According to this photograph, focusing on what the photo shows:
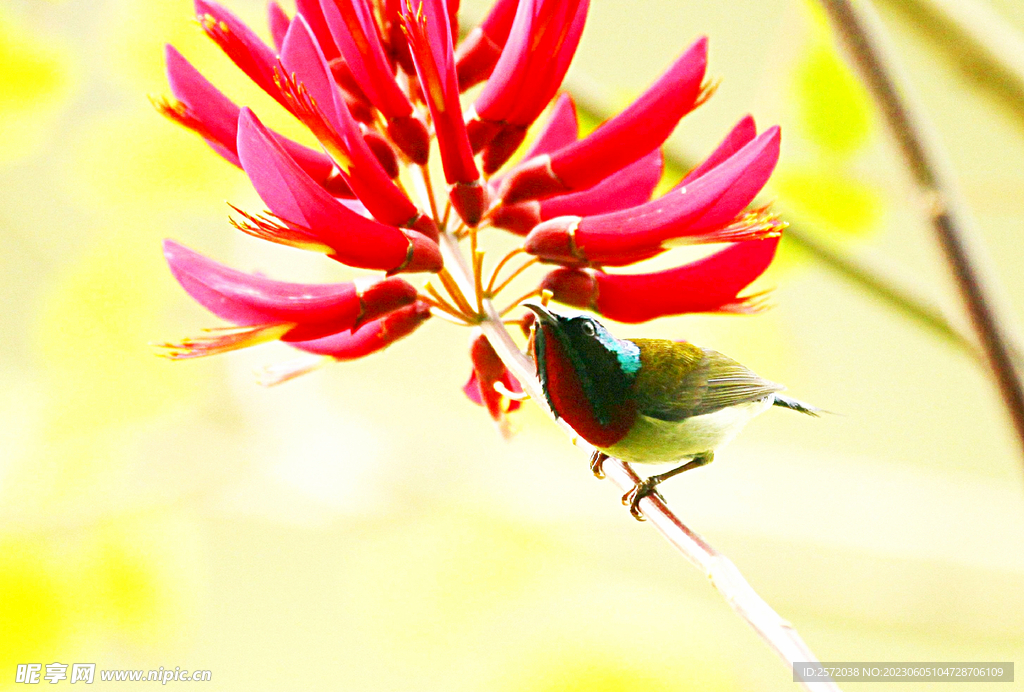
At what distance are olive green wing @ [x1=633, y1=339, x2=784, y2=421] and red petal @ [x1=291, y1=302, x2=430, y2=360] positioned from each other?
6.1 inches

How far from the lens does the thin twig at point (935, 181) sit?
70 cm

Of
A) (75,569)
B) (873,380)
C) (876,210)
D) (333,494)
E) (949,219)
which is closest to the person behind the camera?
(949,219)

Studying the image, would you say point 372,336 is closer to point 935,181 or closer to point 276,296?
point 276,296

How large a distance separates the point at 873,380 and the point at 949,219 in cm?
344

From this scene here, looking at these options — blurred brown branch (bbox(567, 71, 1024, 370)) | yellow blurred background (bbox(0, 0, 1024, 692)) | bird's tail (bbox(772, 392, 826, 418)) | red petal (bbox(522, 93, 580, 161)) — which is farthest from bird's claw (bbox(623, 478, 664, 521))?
yellow blurred background (bbox(0, 0, 1024, 692))

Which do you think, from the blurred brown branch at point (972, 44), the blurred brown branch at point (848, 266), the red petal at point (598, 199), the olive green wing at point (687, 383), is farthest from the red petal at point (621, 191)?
the blurred brown branch at point (972, 44)

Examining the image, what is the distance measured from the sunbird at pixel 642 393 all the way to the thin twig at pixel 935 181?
14 cm

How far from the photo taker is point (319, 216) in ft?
1.82

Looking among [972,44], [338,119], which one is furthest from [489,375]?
[972,44]

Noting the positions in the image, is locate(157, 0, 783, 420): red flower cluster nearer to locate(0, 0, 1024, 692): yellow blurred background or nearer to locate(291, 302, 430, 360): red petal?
locate(291, 302, 430, 360): red petal

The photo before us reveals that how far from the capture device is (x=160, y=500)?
1869 millimetres

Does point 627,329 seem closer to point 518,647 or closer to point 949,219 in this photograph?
point 518,647

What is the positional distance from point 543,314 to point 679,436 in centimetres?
15

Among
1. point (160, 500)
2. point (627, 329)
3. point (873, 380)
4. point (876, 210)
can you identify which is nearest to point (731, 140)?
point (876, 210)
